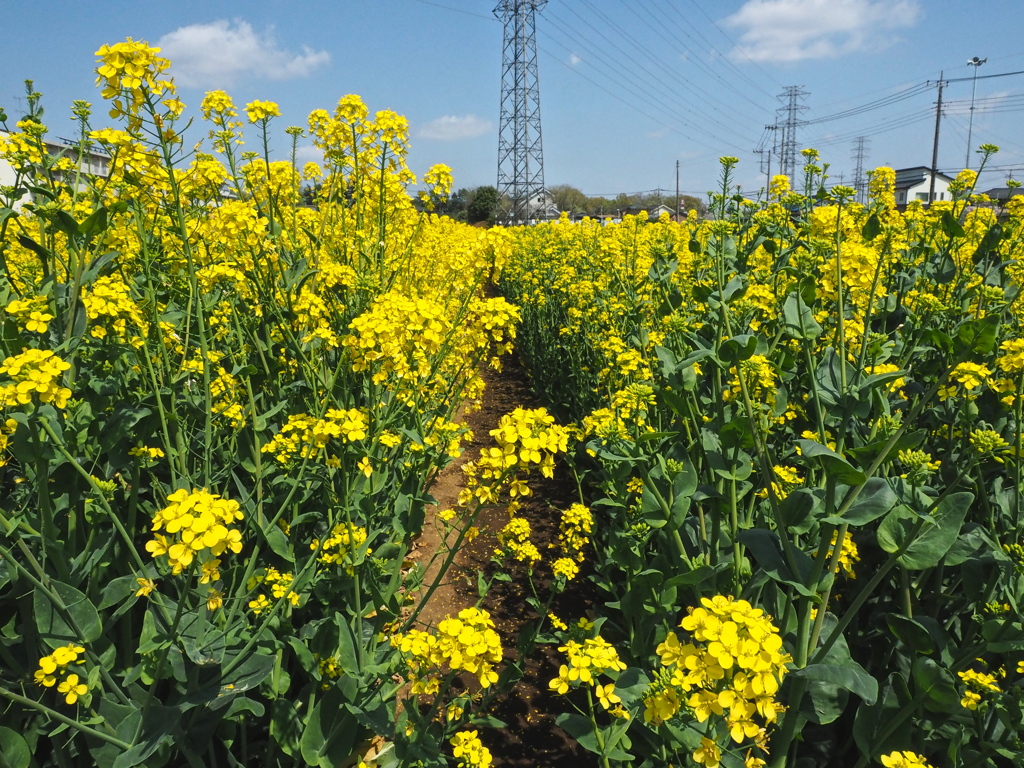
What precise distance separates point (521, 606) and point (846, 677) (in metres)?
2.36

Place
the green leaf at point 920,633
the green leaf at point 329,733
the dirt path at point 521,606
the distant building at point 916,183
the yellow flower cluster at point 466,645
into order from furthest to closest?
the distant building at point 916,183 → the dirt path at point 521,606 → the green leaf at point 329,733 → the green leaf at point 920,633 → the yellow flower cluster at point 466,645

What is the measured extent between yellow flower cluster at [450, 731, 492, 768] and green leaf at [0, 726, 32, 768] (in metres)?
1.34

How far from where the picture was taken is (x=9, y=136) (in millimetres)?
2432

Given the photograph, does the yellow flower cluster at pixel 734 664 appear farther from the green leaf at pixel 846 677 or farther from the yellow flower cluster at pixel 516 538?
the yellow flower cluster at pixel 516 538

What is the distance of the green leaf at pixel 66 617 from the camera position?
1886 mm

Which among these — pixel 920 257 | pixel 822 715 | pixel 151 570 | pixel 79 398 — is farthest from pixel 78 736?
pixel 920 257

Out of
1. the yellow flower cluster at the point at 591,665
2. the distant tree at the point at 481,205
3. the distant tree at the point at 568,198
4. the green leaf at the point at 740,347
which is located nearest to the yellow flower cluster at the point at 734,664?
the yellow flower cluster at the point at 591,665

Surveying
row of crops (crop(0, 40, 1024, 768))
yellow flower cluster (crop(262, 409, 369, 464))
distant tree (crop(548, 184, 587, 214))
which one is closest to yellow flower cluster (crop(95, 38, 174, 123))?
row of crops (crop(0, 40, 1024, 768))

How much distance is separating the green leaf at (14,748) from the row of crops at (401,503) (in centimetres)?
3

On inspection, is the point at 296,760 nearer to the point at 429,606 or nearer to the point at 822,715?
the point at 429,606

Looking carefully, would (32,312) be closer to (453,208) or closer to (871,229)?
(871,229)

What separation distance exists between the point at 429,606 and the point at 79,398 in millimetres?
2279

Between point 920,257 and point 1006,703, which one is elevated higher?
point 920,257

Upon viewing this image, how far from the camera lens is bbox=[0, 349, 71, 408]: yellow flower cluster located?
1512mm
